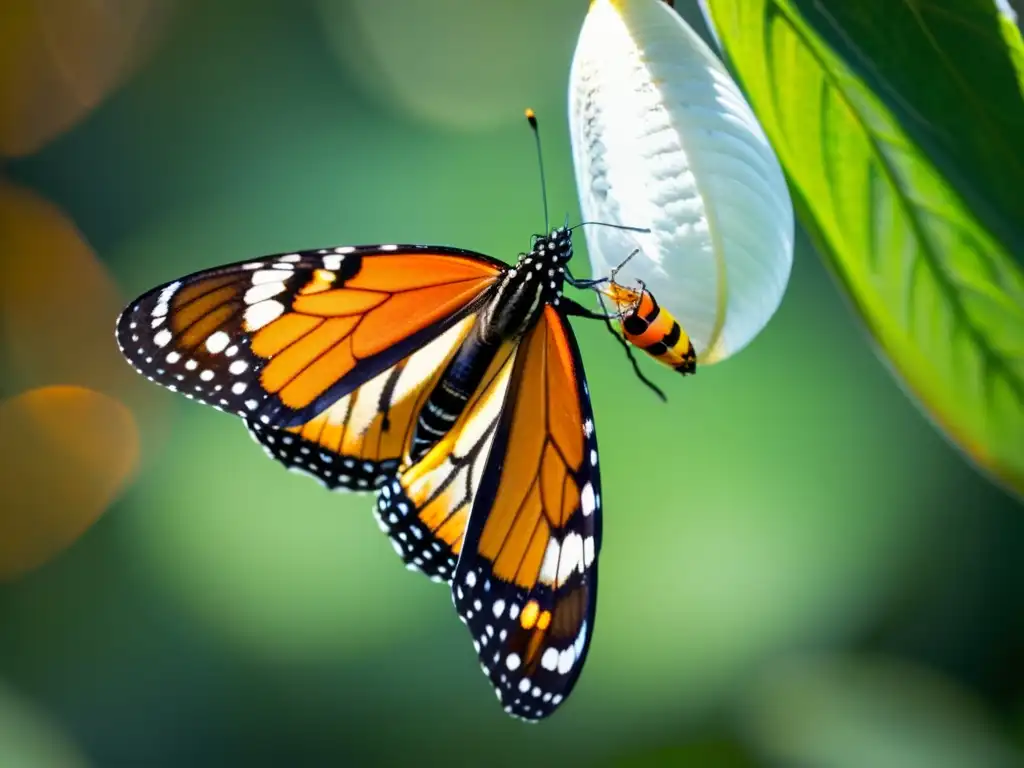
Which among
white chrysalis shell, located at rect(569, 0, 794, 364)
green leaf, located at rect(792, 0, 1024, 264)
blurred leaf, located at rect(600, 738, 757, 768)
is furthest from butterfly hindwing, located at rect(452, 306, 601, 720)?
blurred leaf, located at rect(600, 738, 757, 768)

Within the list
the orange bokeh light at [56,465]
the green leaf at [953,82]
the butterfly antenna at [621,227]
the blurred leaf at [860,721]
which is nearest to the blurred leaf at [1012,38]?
the green leaf at [953,82]

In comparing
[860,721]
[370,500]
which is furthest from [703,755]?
[370,500]

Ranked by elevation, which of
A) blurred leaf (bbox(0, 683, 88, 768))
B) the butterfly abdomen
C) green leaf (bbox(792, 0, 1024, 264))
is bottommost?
blurred leaf (bbox(0, 683, 88, 768))

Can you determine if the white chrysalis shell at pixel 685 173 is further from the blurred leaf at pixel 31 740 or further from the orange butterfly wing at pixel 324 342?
the blurred leaf at pixel 31 740

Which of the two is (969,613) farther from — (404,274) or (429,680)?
(404,274)

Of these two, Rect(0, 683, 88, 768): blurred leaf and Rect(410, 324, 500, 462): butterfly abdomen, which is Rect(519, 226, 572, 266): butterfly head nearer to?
Rect(410, 324, 500, 462): butterfly abdomen

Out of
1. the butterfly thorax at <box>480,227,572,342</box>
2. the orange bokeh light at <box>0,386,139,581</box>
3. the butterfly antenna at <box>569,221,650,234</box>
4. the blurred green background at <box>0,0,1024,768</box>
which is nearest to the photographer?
the butterfly antenna at <box>569,221,650,234</box>

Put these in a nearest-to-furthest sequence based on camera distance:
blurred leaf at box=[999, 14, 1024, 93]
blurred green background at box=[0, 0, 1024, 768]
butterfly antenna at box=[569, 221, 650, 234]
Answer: blurred leaf at box=[999, 14, 1024, 93], butterfly antenna at box=[569, 221, 650, 234], blurred green background at box=[0, 0, 1024, 768]

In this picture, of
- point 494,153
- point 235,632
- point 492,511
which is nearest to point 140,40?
point 494,153
